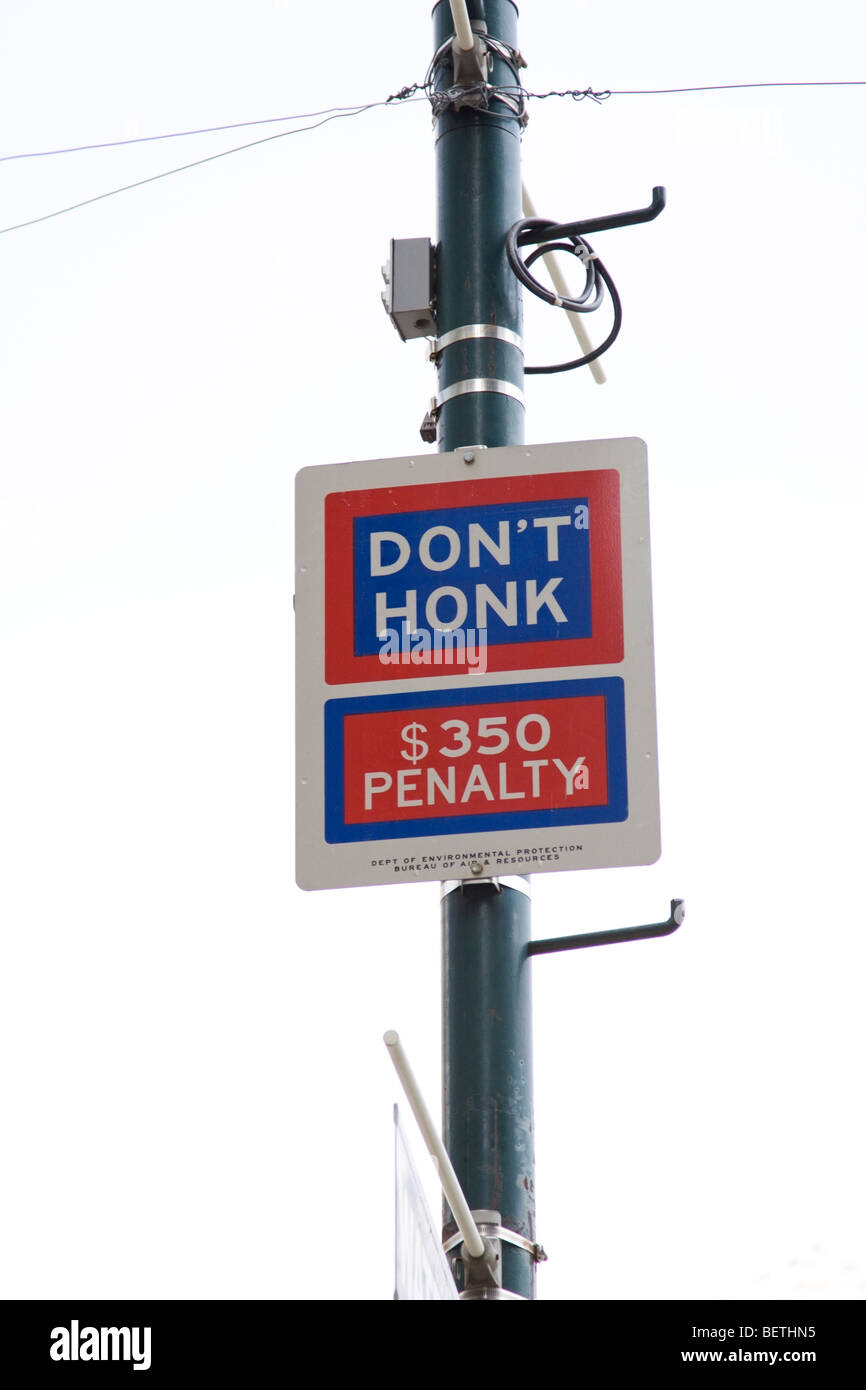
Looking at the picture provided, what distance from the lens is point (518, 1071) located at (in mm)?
4781

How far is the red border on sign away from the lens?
4.97 meters

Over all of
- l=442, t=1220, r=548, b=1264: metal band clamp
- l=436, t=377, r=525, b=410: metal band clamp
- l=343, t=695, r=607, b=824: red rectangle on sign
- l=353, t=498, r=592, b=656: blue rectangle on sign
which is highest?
l=436, t=377, r=525, b=410: metal band clamp

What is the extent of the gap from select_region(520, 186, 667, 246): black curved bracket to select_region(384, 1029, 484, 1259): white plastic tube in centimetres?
229

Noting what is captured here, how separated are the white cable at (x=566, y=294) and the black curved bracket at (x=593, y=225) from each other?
0.11 m

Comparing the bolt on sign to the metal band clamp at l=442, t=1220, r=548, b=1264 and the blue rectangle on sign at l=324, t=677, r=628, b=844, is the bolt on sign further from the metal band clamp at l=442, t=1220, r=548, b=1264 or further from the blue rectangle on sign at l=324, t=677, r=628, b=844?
the metal band clamp at l=442, t=1220, r=548, b=1264

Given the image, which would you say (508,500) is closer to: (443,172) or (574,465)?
(574,465)

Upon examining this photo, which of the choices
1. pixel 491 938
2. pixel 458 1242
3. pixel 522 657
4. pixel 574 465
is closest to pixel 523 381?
pixel 574 465

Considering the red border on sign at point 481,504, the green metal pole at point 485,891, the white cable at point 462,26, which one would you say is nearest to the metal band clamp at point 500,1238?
the green metal pole at point 485,891

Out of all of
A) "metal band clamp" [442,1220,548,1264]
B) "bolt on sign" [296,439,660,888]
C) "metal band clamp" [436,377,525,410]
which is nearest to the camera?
"metal band clamp" [442,1220,548,1264]

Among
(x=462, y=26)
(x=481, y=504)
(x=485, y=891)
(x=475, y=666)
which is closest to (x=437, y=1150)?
(x=485, y=891)

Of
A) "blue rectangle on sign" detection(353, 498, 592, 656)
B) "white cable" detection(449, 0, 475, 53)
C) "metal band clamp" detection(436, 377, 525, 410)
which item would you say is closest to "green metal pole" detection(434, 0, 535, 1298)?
"metal band clamp" detection(436, 377, 525, 410)

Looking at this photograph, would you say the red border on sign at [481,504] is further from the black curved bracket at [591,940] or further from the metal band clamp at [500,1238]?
the metal band clamp at [500,1238]

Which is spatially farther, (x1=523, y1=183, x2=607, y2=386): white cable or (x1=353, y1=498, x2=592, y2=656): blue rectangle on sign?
(x1=523, y1=183, x2=607, y2=386): white cable

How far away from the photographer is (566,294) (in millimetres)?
5828
